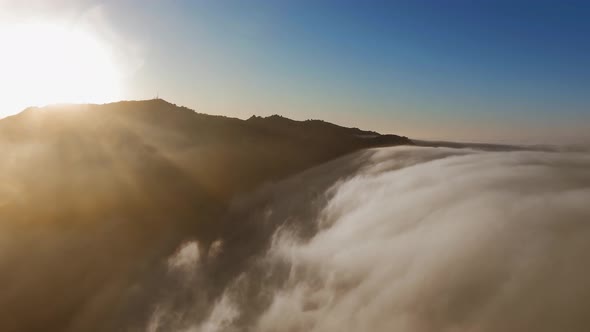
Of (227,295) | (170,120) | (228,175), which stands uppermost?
(170,120)

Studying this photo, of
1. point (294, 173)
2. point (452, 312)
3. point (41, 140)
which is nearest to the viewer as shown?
point (452, 312)

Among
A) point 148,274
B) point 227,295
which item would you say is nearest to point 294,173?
point 148,274

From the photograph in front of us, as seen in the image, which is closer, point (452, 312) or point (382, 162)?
point (452, 312)

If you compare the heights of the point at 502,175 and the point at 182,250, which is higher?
the point at 502,175

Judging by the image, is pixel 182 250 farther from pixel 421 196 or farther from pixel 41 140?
pixel 41 140

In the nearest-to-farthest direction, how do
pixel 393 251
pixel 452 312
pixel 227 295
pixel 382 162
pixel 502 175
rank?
pixel 452 312
pixel 393 251
pixel 502 175
pixel 227 295
pixel 382 162

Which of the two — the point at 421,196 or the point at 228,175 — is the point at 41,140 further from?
the point at 421,196
